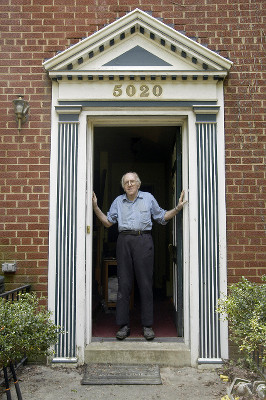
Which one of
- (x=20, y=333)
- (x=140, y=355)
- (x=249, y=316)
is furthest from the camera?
(x=140, y=355)

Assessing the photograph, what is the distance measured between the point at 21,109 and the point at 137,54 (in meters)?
1.52

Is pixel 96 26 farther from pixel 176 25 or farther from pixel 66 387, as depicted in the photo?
pixel 66 387

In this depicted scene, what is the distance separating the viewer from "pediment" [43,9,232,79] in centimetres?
435

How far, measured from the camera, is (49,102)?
448 centimetres

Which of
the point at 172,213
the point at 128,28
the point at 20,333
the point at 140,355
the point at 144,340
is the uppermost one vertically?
the point at 128,28

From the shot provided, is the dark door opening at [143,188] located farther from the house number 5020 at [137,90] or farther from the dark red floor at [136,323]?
the house number 5020 at [137,90]

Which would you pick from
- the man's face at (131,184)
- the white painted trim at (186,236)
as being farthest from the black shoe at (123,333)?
the man's face at (131,184)

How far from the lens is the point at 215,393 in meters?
3.57

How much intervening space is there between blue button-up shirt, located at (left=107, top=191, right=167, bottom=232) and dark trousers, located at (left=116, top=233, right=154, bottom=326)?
0.43 feet

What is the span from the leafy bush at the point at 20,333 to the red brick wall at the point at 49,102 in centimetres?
110

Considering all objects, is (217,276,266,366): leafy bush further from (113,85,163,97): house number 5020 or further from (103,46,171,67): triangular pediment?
(103,46,171,67): triangular pediment

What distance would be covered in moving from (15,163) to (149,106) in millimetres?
1726

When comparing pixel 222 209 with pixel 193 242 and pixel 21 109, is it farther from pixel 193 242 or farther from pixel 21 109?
pixel 21 109

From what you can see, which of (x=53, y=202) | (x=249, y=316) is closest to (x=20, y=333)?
(x=53, y=202)
